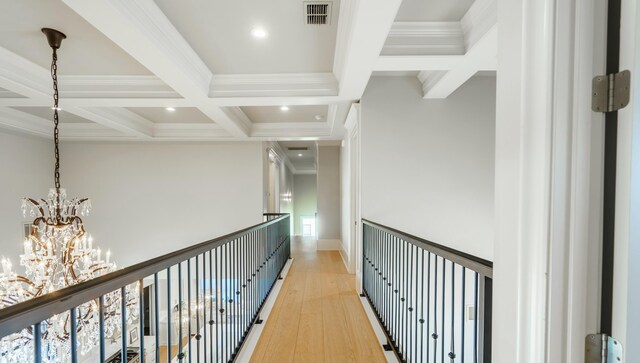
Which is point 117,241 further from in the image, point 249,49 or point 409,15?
point 409,15

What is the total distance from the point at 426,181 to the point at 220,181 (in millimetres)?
4456

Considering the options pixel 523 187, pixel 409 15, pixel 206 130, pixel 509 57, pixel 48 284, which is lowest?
pixel 48 284

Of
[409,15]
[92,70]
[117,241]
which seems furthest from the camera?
[117,241]

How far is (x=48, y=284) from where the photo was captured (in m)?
2.58

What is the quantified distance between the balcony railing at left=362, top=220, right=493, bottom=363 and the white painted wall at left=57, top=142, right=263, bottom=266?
12.1 ft

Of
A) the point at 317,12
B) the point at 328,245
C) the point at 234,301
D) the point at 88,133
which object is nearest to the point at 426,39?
the point at 317,12

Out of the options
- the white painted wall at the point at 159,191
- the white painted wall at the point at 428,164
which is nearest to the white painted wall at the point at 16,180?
the white painted wall at the point at 159,191

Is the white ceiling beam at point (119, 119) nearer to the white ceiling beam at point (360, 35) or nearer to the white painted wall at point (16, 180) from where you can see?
the white painted wall at point (16, 180)

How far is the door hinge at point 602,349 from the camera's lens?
22.9 inches

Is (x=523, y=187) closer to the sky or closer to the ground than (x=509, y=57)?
closer to the ground

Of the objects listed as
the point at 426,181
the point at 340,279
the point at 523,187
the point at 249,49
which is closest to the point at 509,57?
the point at 523,187

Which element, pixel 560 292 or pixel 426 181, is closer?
pixel 560 292

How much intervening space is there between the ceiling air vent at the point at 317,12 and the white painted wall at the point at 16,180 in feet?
20.7

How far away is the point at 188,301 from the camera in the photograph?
1248 mm
